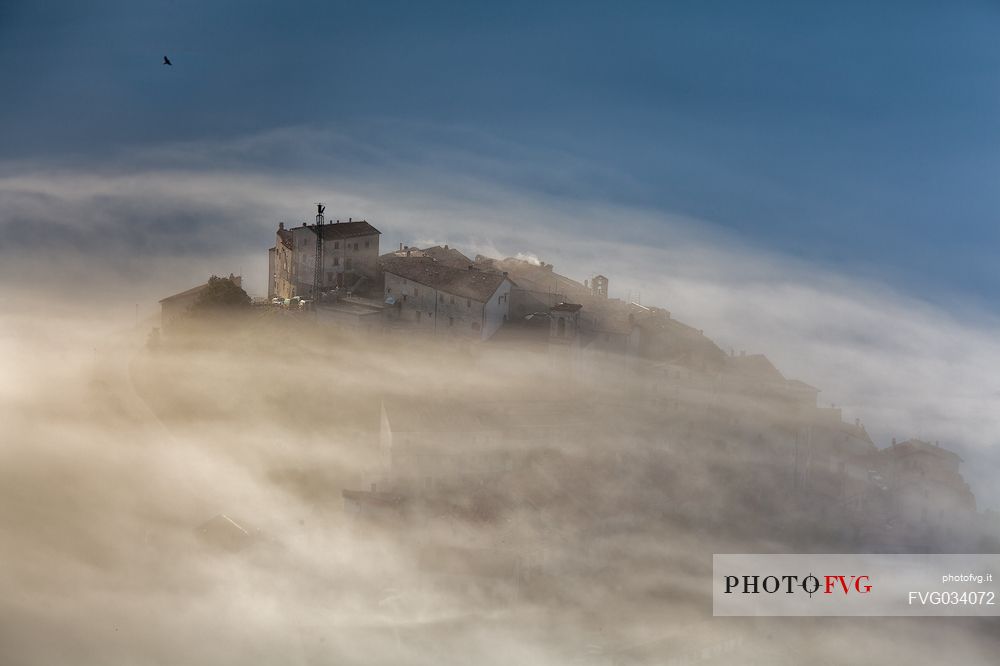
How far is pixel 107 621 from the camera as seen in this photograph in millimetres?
27969

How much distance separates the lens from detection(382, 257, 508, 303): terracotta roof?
1257 inches

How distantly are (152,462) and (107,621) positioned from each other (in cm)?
419

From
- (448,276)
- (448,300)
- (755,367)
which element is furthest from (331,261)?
(755,367)

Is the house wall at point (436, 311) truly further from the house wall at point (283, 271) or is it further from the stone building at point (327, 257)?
the house wall at point (283, 271)

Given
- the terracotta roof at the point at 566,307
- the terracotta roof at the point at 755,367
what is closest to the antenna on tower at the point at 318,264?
the terracotta roof at the point at 566,307

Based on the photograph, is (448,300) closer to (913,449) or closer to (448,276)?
(448,276)

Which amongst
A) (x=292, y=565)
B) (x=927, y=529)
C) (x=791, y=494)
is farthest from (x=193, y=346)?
(x=927, y=529)

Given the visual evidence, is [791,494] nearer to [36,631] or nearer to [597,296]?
[597,296]

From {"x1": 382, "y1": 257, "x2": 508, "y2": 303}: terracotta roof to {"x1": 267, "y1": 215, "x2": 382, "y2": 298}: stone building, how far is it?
723 millimetres

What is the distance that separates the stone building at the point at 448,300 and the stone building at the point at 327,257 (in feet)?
3.12

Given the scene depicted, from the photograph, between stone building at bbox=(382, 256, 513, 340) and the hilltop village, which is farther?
stone building at bbox=(382, 256, 513, 340)

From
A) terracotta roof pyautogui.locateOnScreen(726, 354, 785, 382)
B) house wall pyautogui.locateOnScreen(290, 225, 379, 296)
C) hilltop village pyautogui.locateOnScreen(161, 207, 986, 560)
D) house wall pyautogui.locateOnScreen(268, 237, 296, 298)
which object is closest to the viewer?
hilltop village pyautogui.locateOnScreen(161, 207, 986, 560)

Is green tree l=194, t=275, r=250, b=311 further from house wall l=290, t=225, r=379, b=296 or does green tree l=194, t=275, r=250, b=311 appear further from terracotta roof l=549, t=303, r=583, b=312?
Answer: terracotta roof l=549, t=303, r=583, b=312

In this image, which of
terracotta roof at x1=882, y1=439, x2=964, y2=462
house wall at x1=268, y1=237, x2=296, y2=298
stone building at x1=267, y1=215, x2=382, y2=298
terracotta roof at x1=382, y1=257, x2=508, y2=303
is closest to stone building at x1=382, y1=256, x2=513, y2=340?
terracotta roof at x1=382, y1=257, x2=508, y2=303
